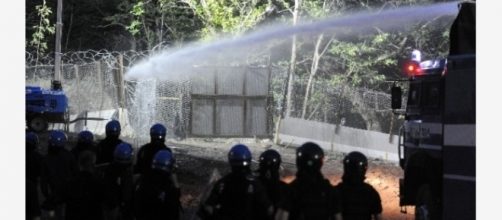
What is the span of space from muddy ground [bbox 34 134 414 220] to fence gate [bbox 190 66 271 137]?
34 centimetres

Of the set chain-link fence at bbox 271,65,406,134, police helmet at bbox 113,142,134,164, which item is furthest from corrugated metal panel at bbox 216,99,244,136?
police helmet at bbox 113,142,134,164

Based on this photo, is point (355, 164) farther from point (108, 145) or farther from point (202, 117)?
point (202, 117)

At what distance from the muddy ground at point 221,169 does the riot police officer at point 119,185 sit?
12.4 ft

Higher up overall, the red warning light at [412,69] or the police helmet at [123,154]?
the red warning light at [412,69]

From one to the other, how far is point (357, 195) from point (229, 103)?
49.8ft

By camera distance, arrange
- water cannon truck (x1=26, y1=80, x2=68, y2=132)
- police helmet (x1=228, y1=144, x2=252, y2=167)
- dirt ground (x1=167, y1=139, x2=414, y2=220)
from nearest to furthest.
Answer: police helmet (x1=228, y1=144, x2=252, y2=167)
dirt ground (x1=167, y1=139, x2=414, y2=220)
water cannon truck (x1=26, y1=80, x2=68, y2=132)

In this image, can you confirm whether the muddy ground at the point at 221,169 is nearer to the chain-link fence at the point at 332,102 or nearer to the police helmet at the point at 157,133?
the chain-link fence at the point at 332,102

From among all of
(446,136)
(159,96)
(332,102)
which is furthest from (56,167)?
(332,102)

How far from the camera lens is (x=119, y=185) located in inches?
287

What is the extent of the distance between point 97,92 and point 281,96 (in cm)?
557

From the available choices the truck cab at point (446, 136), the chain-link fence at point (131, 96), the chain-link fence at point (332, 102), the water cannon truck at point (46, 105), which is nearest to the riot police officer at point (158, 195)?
the truck cab at point (446, 136)

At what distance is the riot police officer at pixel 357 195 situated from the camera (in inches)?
247

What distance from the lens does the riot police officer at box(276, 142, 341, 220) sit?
6023mm

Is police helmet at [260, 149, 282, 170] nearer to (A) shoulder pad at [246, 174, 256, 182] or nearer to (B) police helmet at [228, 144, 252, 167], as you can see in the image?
(B) police helmet at [228, 144, 252, 167]
